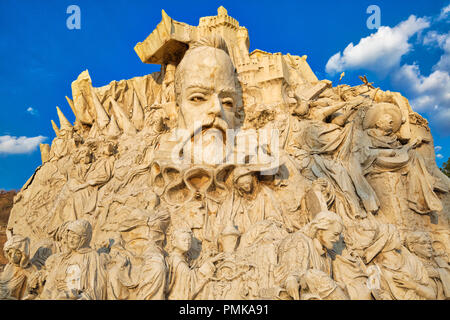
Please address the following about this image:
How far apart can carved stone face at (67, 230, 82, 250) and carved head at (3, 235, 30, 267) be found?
95 cm

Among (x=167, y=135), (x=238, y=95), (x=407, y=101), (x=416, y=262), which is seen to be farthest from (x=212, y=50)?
(x=416, y=262)

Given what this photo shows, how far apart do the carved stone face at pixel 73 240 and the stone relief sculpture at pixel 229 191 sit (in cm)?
2

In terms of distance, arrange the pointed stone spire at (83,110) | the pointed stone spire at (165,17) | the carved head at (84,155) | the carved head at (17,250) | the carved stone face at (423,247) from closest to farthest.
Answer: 1. the carved head at (17,250)
2. the carved stone face at (423,247)
3. the carved head at (84,155)
4. the pointed stone spire at (165,17)
5. the pointed stone spire at (83,110)

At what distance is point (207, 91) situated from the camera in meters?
8.44

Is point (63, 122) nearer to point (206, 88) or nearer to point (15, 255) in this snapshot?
point (206, 88)

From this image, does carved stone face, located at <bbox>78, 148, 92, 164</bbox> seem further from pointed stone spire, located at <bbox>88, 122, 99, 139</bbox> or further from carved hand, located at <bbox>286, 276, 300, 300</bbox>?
carved hand, located at <bbox>286, 276, 300, 300</bbox>

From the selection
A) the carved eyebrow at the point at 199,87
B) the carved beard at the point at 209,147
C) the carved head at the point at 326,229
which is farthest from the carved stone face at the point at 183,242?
the carved eyebrow at the point at 199,87

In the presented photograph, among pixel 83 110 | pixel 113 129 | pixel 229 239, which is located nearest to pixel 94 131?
pixel 113 129

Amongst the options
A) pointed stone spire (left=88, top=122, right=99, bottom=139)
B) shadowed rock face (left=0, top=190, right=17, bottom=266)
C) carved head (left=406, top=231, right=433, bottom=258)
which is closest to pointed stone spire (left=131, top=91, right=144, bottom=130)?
pointed stone spire (left=88, top=122, right=99, bottom=139)

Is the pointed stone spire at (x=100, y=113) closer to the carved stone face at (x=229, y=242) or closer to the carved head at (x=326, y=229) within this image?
the carved stone face at (x=229, y=242)

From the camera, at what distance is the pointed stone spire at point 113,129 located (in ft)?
32.4

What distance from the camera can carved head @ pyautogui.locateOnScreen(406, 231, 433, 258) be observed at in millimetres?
6898

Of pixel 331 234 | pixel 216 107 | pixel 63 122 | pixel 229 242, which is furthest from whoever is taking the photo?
pixel 63 122

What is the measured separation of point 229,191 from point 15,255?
360 cm
